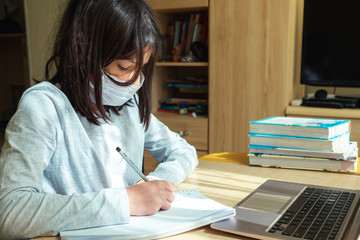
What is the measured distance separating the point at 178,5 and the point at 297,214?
1870 millimetres

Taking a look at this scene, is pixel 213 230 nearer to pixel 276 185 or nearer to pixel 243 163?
pixel 276 185

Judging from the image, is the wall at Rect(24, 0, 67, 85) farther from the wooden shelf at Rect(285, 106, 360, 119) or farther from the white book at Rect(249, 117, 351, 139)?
the white book at Rect(249, 117, 351, 139)

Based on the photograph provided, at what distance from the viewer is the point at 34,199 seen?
2.40 ft

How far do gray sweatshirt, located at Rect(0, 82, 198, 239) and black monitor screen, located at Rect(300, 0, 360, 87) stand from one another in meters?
1.28

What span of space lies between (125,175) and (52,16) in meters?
2.16

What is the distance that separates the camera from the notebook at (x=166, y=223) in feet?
2.22

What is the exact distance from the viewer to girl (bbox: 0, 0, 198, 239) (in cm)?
72

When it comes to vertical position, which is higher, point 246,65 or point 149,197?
point 246,65

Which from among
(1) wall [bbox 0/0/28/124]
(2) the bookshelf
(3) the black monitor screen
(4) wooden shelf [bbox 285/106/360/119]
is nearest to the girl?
(4) wooden shelf [bbox 285/106/360/119]

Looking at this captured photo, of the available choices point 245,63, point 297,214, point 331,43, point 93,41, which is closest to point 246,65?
point 245,63

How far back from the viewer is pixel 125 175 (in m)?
1.07

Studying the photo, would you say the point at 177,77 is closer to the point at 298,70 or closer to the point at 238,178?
the point at 298,70

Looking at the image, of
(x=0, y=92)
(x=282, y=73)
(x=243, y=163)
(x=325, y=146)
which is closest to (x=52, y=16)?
(x=0, y=92)

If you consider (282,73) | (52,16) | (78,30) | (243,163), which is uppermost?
(52,16)
